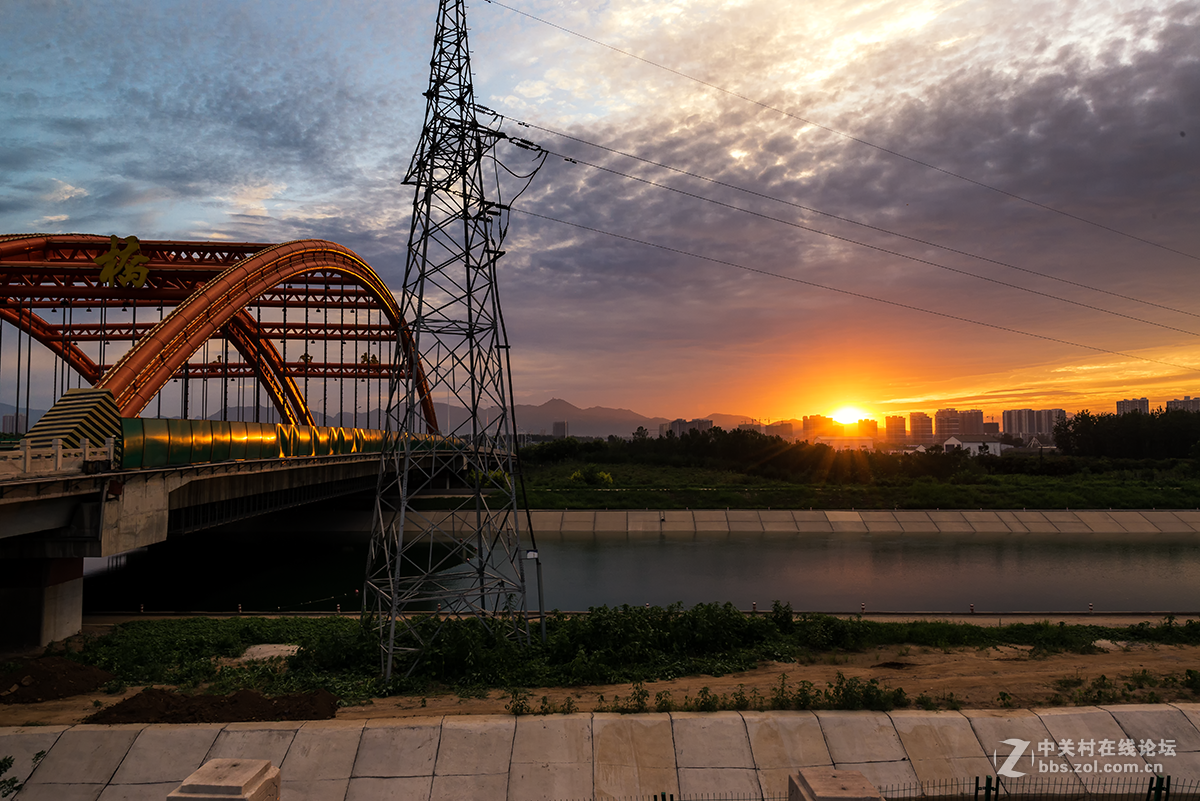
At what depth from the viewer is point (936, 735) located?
1275 centimetres

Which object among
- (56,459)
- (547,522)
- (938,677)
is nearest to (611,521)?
(547,522)

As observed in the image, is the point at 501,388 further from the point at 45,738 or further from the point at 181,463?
the point at 181,463

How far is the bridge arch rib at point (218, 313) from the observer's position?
97.4ft

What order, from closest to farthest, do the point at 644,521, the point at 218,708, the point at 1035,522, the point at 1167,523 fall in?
the point at 218,708 < the point at 1167,523 < the point at 1035,522 < the point at 644,521

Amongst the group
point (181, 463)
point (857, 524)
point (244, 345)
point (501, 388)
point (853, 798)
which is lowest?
point (857, 524)

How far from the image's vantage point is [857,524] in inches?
2242

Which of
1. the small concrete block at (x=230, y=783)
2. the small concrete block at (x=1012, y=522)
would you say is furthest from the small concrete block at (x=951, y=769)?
the small concrete block at (x=1012, y=522)

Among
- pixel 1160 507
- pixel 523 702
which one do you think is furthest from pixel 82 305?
pixel 1160 507

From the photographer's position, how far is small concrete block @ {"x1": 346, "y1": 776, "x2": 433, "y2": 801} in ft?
37.5

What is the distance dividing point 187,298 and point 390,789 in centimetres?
3307

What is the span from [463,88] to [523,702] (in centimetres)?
1627

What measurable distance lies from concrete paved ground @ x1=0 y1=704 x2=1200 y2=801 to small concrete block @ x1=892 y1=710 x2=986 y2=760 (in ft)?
0.07

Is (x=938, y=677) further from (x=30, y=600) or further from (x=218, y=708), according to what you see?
(x=30, y=600)

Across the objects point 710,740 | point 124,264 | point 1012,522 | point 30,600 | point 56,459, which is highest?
point 124,264
